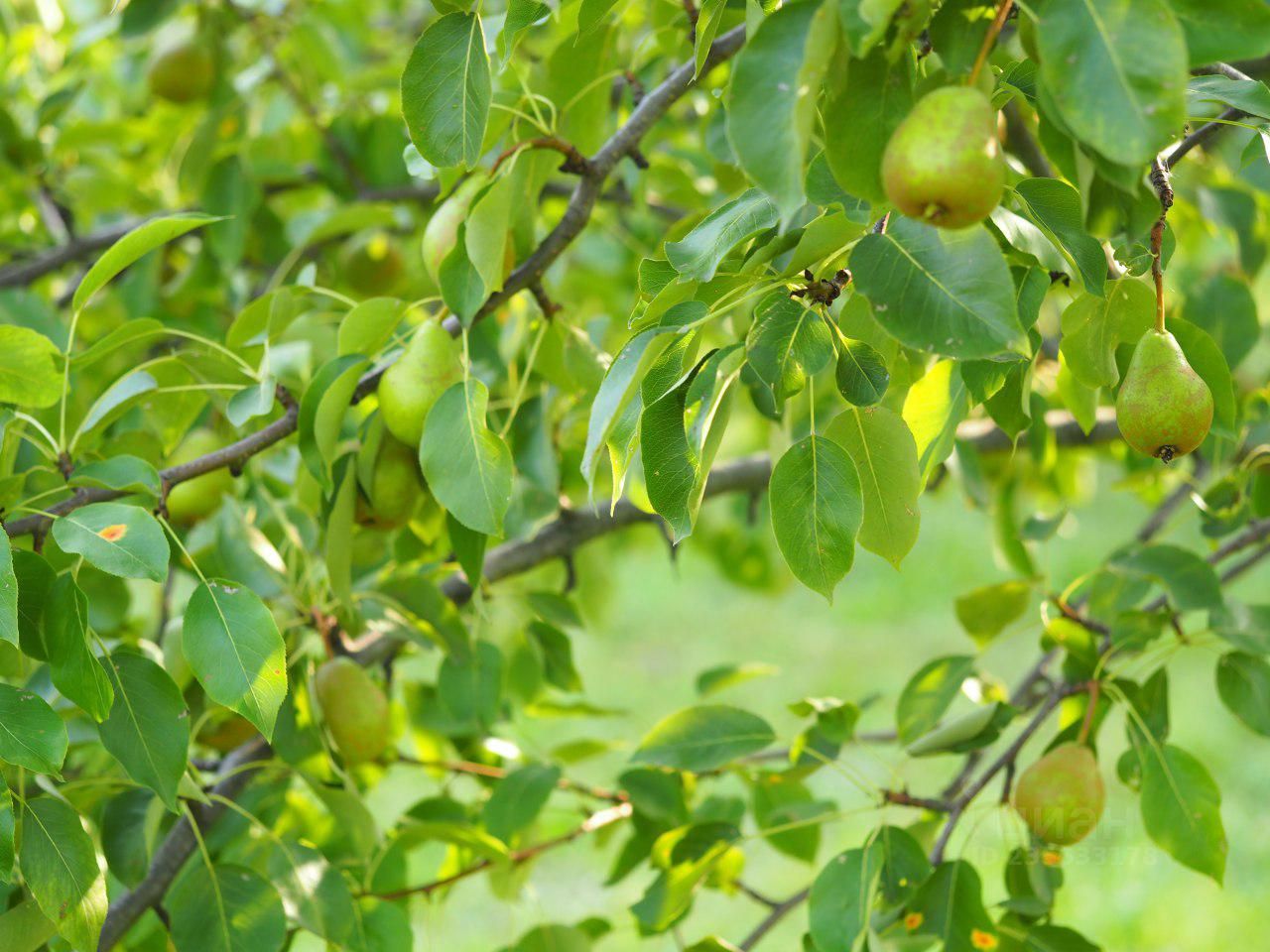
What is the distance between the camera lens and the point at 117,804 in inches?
40.7

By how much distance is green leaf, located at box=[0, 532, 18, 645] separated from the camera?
26.6 inches

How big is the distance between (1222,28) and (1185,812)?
64cm

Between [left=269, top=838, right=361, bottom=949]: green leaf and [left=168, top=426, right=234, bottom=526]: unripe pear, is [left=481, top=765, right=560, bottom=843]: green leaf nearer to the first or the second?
[left=269, top=838, right=361, bottom=949]: green leaf

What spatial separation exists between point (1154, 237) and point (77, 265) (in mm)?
1699

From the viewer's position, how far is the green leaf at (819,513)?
26.7 inches

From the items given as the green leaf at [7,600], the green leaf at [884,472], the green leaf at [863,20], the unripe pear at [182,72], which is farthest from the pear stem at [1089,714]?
the unripe pear at [182,72]

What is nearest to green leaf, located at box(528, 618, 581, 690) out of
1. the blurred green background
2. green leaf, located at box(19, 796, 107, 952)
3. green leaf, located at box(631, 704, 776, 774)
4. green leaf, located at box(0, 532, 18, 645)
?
the blurred green background

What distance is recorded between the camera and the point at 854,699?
3.03 meters

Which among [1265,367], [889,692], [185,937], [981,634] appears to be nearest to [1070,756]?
[981,634]

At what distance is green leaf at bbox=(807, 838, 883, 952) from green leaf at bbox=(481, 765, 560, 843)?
1.05ft

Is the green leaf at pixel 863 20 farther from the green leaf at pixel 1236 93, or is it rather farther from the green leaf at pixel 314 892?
the green leaf at pixel 314 892

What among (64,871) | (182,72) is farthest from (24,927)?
(182,72)

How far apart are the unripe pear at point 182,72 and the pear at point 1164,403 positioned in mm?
1511

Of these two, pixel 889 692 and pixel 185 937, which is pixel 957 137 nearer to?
pixel 185 937
